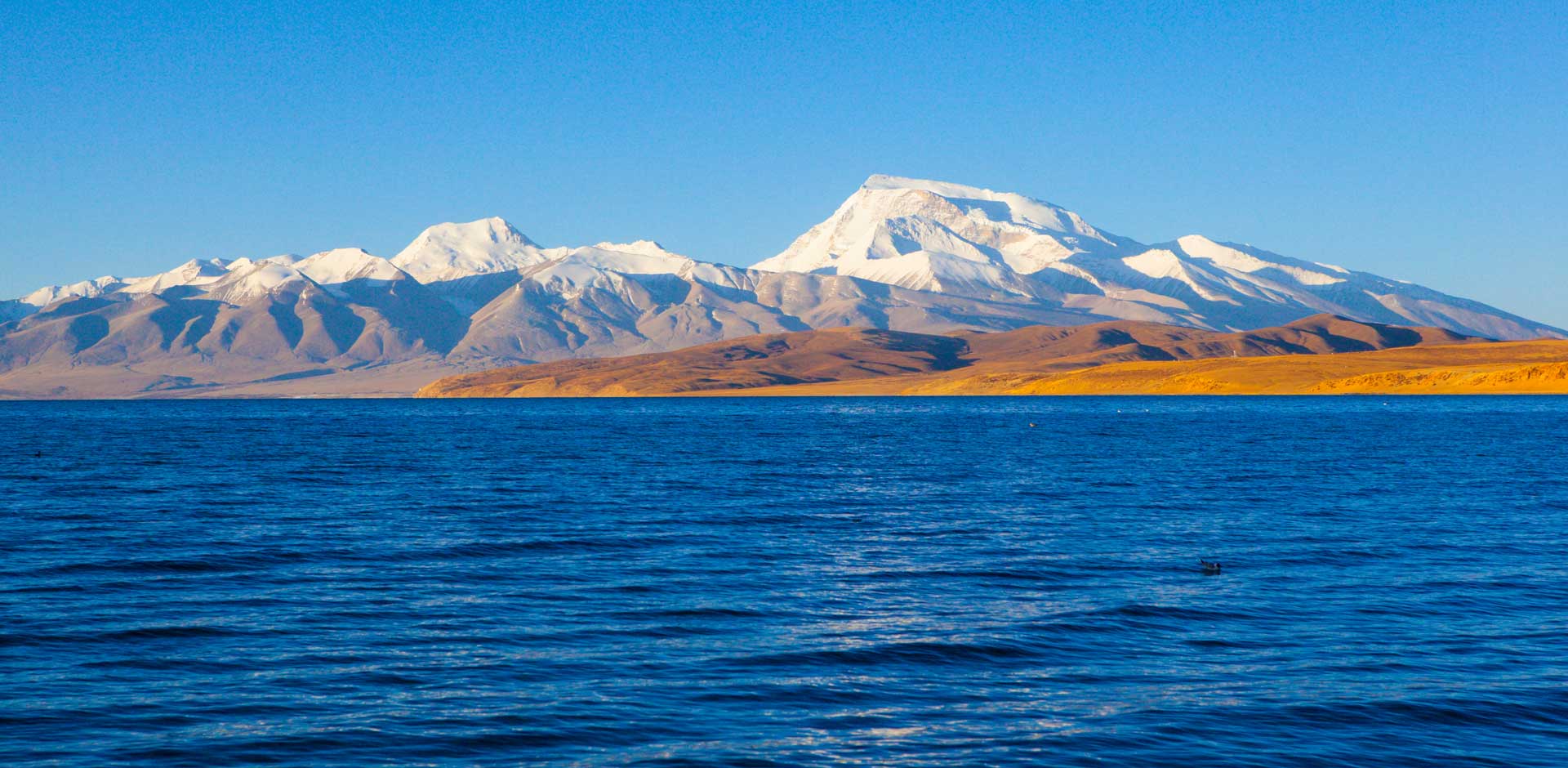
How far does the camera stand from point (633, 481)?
2975 inches

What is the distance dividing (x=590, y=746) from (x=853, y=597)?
13757mm

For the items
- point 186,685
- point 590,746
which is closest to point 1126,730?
point 590,746

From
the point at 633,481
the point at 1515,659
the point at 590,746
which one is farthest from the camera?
the point at 633,481

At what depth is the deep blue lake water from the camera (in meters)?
22.0

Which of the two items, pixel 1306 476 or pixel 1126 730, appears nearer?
pixel 1126 730

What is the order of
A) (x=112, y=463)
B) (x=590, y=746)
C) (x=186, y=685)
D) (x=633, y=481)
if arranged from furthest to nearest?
1. (x=112, y=463)
2. (x=633, y=481)
3. (x=186, y=685)
4. (x=590, y=746)

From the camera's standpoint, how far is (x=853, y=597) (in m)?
34.5

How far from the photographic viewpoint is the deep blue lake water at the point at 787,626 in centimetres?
2203

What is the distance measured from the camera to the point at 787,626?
3062 centimetres

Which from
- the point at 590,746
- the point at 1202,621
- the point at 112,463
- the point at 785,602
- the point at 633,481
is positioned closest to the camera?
the point at 590,746

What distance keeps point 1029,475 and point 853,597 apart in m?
45.9

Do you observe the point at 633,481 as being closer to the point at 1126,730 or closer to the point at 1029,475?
the point at 1029,475

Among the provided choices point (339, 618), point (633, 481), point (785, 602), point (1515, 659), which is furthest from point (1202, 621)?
point (633, 481)

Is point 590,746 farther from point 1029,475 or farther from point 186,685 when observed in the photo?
point 1029,475
